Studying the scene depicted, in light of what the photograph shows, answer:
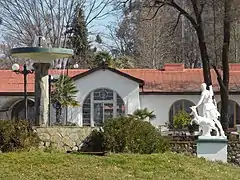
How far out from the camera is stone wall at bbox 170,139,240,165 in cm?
2080

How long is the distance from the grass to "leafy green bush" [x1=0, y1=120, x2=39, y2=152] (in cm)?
105

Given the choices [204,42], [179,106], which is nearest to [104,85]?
[179,106]

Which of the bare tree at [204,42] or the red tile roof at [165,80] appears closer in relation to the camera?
the bare tree at [204,42]

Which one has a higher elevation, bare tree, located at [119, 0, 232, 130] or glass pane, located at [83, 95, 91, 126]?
bare tree, located at [119, 0, 232, 130]

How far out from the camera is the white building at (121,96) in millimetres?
34906

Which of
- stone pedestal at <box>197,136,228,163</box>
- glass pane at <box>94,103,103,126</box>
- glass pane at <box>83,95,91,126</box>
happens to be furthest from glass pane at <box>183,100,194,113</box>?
stone pedestal at <box>197,136,228,163</box>

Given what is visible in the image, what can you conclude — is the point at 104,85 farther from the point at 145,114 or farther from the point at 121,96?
the point at 145,114

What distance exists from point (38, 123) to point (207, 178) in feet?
21.3

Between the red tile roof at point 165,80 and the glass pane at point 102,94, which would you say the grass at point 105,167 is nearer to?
the red tile roof at point 165,80

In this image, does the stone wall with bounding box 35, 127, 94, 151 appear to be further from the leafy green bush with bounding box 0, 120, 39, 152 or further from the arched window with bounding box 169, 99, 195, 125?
the arched window with bounding box 169, 99, 195, 125

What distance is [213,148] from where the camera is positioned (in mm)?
17156

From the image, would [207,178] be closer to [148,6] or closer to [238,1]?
[238,1]

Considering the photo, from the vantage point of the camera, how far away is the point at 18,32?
4419 centimetres

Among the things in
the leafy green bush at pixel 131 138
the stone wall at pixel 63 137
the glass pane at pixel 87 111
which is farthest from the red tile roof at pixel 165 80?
the leafy green bush at pixel 131 138
